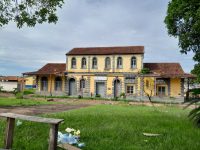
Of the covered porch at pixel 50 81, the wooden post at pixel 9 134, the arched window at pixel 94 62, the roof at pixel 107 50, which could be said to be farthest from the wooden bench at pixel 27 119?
the covered porch at pixel 50 81

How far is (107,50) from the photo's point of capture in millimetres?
40812

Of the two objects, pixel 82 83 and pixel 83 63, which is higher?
pixel 83 63

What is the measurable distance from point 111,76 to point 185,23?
16.3 m

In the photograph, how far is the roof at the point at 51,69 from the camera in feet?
138

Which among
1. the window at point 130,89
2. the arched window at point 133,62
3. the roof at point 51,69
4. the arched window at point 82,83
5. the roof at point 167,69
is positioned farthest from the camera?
the roof at point 51,69

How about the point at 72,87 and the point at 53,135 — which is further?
the point at 72,87

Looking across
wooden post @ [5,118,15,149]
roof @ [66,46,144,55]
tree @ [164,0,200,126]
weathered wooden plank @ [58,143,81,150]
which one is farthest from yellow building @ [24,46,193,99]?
wooden post @ [5,118,15,149]

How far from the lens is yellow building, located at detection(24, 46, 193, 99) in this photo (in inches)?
1468

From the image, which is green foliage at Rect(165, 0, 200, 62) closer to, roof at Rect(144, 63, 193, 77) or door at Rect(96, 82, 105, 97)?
roof at Rect(144, 63, 193, 77)

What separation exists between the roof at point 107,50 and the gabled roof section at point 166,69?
2620mm

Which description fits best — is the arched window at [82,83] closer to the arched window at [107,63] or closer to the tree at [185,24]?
the arched window at [107,63]

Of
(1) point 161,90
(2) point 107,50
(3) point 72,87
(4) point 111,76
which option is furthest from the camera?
(3) point 72,87

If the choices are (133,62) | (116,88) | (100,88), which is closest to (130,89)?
(116,88)

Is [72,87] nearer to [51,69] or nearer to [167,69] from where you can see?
[51,69]
